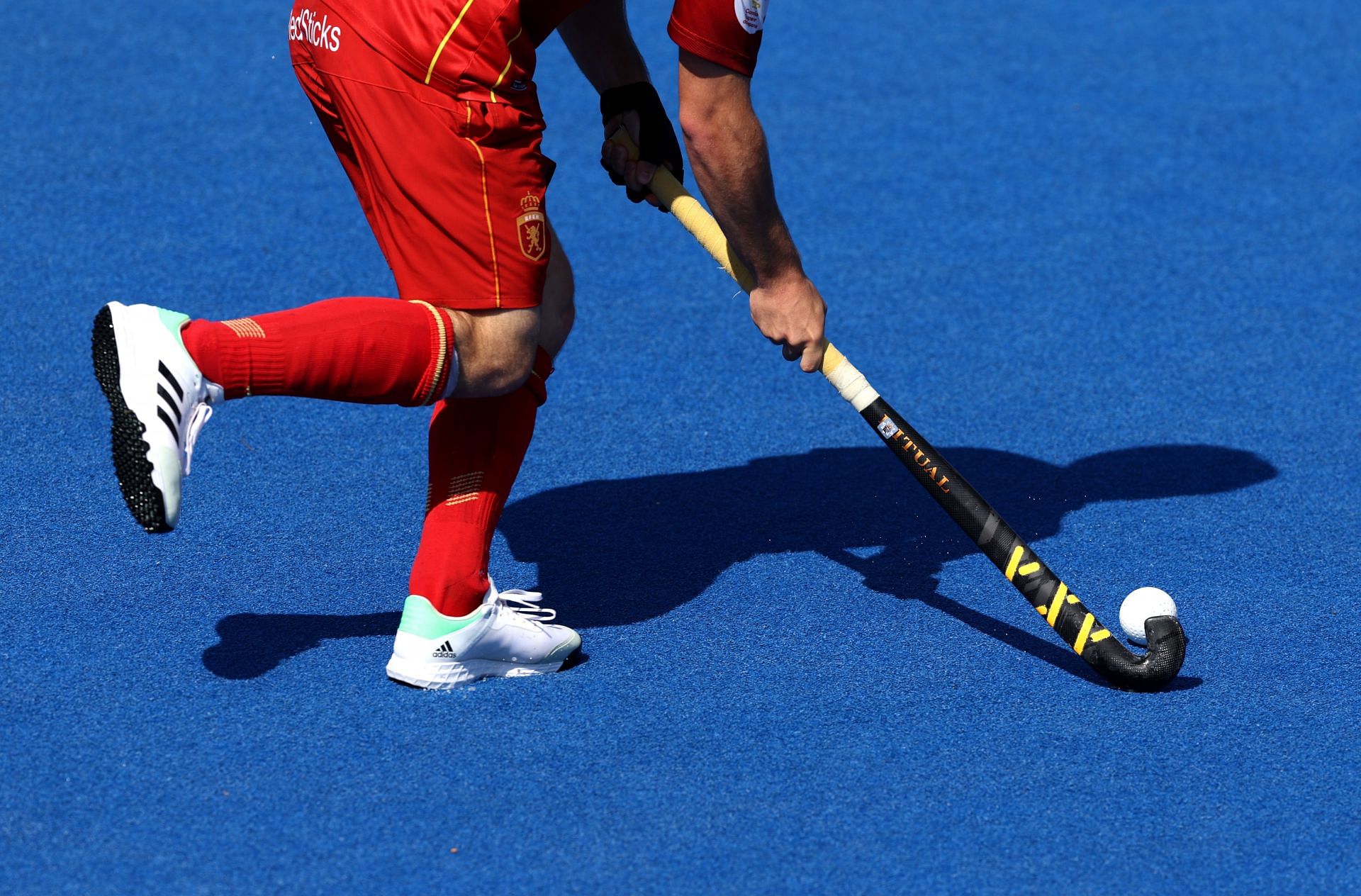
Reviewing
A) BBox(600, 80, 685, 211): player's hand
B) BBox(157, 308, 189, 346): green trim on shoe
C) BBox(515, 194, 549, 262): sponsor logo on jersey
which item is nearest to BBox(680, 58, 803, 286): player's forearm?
BBox(515, 194, 549, 262): sponsor logo on jersey

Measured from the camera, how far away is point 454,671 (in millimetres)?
2766

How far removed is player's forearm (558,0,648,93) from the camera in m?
3.01

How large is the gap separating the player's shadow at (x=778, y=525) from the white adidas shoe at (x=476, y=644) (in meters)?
0.20

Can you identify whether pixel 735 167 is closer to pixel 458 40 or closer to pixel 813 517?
pixel 458 40

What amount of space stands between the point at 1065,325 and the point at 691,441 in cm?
128

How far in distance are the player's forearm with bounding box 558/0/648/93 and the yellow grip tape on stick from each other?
0.12m

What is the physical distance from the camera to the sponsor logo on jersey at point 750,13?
8.13ft

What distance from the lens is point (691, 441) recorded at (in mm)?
3832

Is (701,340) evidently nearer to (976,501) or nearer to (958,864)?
(976,501)

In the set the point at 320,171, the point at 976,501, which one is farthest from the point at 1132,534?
the point at 320,171

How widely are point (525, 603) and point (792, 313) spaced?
0.71 metres

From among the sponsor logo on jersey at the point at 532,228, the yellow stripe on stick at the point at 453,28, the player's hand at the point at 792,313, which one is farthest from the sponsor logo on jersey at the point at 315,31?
the player's hand at the point at 792,313

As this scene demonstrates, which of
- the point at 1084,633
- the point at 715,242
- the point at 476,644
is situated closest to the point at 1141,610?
the point at 1084,633

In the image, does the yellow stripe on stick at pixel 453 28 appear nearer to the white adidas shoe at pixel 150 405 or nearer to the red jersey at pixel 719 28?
the red jersey at pixel 719 28
